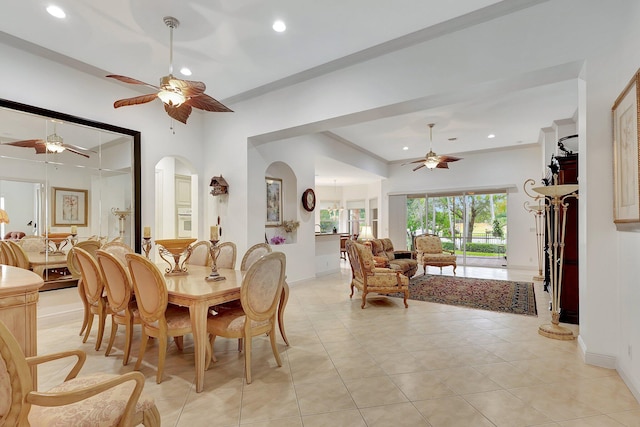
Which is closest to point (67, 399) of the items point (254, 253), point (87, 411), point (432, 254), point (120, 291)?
point (87, 411)

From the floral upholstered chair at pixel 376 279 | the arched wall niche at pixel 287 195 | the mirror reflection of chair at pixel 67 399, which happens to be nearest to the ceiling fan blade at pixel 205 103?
the mirror reflection of chair at pixel 67 399

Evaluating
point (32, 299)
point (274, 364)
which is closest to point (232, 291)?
point (274, 364)

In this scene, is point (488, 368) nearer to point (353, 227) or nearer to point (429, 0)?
point (429, 0)

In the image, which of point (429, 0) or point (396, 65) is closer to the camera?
point (429, 0)

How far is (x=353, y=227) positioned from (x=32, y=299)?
36.9 ft

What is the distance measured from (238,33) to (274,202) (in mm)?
3303

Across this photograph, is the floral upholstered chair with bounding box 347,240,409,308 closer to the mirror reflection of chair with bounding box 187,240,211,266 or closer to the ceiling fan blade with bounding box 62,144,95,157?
the mirror reflection of chair with bounding box 187,240,211,266

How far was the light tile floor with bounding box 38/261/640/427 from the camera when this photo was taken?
1.99 m

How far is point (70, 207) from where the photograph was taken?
393cm

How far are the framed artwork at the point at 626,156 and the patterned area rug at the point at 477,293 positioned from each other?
2.40 meters

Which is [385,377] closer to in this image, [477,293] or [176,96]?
[176,96]

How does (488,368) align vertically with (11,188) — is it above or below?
below

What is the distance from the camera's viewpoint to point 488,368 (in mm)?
2639

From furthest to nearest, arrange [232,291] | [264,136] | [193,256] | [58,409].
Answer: [264,136], [193,256], [232,291], [58,409]
